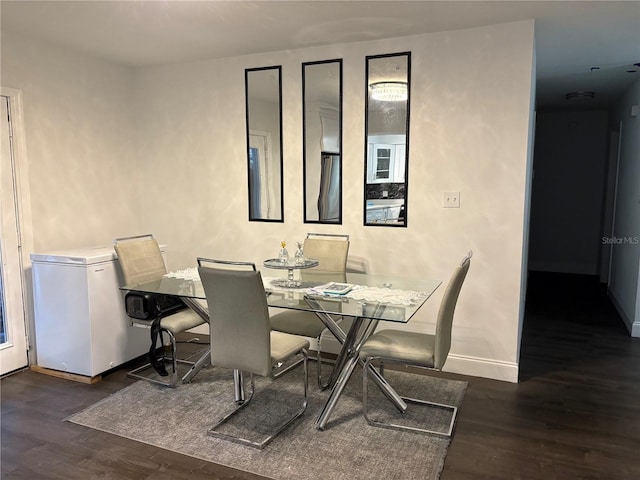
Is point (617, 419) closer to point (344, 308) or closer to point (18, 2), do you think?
point (344, 308)

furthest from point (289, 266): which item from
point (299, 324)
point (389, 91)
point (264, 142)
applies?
point (389, 91)

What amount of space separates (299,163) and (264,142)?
1.23 ft

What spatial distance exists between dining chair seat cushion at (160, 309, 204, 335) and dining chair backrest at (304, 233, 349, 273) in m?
0.93

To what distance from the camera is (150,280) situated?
11.7ft

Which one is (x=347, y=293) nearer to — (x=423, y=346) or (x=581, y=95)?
(x=423, y=346)

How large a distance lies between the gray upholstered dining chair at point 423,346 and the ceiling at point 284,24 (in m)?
1.61

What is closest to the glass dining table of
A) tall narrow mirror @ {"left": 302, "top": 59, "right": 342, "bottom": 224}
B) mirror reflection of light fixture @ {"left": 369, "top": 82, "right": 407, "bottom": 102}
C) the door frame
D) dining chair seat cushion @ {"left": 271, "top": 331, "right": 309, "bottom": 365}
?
dining chair seat cushion @ {"left": 271, "top": 331, "right": 309, "bottom": 365}

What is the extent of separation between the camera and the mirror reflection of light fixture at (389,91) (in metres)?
3.54

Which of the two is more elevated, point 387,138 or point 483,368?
point 387,138

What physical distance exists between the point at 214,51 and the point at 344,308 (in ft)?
8.28

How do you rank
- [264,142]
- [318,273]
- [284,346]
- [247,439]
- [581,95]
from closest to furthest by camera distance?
[247,439] < [284,346] < [318,273] < [264,142] < [581,95]

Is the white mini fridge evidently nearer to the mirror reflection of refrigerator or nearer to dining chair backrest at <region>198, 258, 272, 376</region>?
dining chair backrest at <region>198, 258, 272, 376</region>

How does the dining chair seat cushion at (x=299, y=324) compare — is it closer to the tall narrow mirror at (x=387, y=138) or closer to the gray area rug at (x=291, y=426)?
the gray area rug at (x=291, y=426)

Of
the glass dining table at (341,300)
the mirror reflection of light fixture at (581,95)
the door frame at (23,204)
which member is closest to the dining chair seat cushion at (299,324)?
the glass dining table at (341,300)
